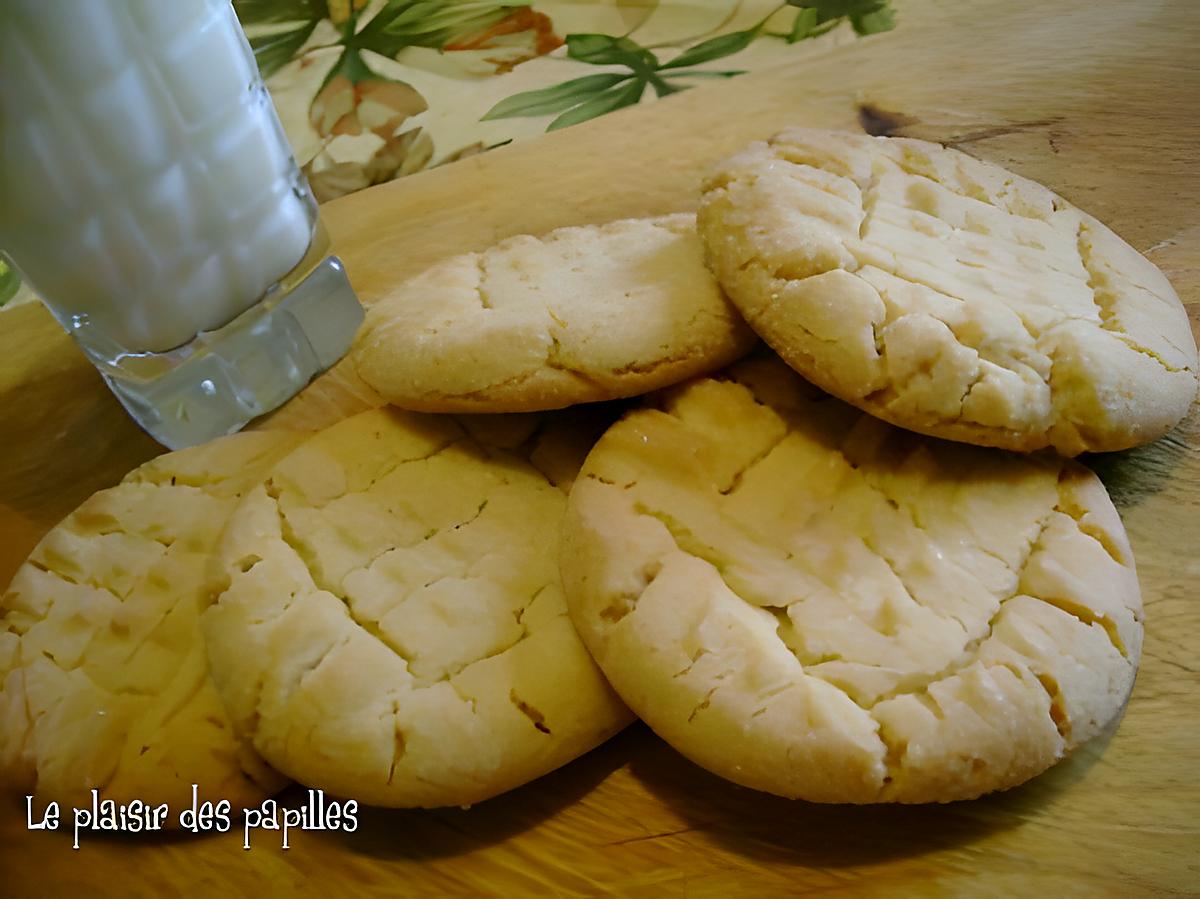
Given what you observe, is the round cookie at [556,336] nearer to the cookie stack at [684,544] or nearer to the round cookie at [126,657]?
the cookie stack at [684,544]

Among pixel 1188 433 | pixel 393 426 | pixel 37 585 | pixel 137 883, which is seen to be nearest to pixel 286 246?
pixel 393 426

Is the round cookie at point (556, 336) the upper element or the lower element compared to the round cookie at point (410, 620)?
upper

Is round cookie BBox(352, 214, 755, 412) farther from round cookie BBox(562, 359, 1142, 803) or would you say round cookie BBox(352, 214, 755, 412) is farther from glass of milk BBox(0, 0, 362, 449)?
glass of milk BBox(0, 0, 362, 449)

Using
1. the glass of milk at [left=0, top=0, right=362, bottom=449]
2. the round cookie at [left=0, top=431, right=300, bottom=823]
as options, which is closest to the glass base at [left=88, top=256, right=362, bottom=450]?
the glass of milk at [left=0, top=0, right=362, bottom=449]

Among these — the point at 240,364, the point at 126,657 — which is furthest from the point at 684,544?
the point at 240,364

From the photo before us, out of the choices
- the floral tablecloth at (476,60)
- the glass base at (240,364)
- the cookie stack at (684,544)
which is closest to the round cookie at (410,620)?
the cookie stack at (684,544)

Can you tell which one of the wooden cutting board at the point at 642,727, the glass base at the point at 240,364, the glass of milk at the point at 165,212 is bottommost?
the wooden cutting board at the point at 642,727

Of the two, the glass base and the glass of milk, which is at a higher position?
the glass of milk

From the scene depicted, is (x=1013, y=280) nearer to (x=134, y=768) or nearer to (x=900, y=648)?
(x=900, y=648)
